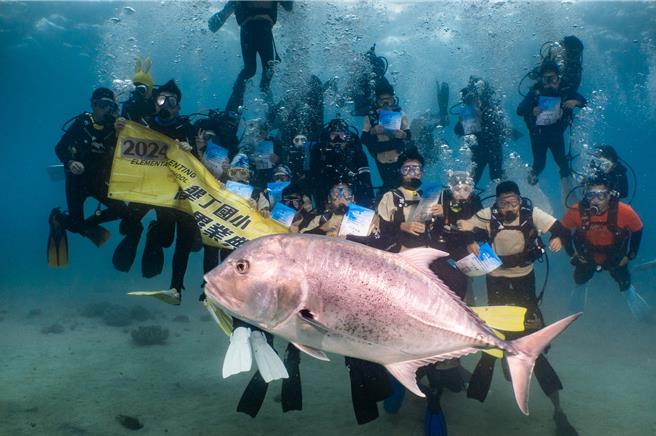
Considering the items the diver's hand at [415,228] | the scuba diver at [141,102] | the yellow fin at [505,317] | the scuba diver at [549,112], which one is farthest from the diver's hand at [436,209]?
the scuba diver at [141,102]

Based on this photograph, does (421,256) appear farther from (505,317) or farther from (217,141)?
(217,141)

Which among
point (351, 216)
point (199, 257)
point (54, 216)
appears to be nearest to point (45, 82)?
point (199, 257)

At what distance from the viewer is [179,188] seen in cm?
602

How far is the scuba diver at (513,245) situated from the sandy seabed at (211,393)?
231 centimetres

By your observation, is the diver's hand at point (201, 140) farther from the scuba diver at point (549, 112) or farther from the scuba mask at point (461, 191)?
the scuba diver at point (549, 112)

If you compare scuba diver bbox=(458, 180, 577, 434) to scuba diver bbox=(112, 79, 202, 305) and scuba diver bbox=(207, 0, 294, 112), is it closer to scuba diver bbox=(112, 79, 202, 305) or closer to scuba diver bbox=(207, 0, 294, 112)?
scuba diver bbox=(112, 79, 202, 305)

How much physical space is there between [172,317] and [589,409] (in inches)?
625

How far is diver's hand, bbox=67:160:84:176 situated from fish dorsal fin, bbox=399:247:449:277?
5.94 meters

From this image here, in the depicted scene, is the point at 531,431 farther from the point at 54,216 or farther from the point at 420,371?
the point at 54,216

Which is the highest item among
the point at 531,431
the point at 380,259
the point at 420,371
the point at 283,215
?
the point at 380,259

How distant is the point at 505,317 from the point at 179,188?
15.7 feet

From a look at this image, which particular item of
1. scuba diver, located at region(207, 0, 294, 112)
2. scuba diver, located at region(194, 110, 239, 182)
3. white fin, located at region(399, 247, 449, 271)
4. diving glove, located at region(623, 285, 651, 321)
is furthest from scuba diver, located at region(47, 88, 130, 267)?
diving glove, located at region(623, 285, 651, 321)

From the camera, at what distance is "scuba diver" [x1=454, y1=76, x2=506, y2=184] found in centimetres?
995

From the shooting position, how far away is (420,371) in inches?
250
